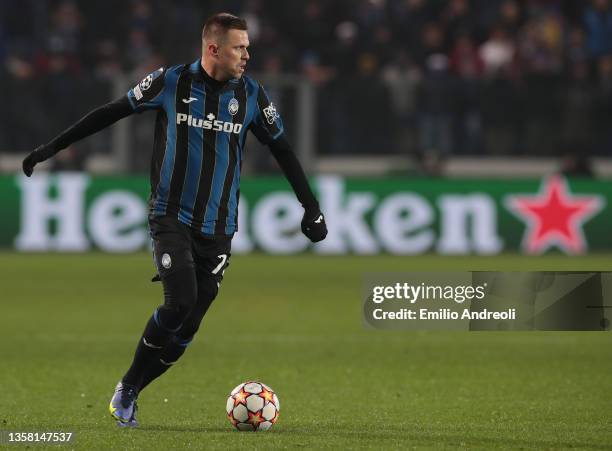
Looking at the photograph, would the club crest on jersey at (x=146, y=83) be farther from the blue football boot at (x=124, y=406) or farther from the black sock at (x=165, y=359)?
the blue football boot at (x=124, y=406)

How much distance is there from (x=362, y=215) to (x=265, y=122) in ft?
36.4

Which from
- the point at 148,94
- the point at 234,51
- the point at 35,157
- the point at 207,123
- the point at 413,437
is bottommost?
the point at 413,437

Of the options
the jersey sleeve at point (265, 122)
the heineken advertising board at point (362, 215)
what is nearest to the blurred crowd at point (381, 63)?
the heineken advertising board at point (362, 215)

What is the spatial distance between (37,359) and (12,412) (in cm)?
246

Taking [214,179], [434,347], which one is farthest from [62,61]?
[214,179]

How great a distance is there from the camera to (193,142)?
6754mm

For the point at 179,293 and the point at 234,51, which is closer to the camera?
the point at 179,293

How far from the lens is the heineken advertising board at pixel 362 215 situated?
1759cm

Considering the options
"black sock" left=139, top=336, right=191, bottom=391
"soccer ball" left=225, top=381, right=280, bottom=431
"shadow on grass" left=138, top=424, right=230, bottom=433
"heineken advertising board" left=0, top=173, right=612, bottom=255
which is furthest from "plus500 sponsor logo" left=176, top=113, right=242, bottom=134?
"heineken advertising board" left=0, top=173, right=612, bottom=255

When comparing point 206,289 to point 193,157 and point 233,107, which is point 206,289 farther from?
point 233,107

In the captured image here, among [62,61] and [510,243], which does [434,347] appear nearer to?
[510,243]

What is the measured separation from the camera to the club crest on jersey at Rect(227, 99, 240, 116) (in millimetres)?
6785

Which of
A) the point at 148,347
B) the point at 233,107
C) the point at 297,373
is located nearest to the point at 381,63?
the point at 297,373

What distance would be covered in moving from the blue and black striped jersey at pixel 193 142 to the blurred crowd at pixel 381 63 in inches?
474
